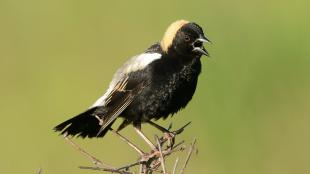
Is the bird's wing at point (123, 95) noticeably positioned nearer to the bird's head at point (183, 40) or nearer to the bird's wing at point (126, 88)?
the bird's wing at point (126, 88)

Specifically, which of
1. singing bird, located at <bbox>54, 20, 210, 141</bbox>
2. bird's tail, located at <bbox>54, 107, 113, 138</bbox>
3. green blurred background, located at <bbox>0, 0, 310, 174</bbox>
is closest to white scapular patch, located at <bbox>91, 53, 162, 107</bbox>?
singing bird, located at <bbox>54, 20, 210, 141</bbox>

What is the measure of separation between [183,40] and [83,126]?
0.73 metres

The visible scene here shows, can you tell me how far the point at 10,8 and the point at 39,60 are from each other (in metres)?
0.80

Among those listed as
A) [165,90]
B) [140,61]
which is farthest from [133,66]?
[165,90]

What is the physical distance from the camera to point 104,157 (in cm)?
675

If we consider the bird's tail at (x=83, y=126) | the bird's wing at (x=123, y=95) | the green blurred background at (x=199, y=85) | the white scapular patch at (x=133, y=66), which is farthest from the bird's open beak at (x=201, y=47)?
the green blurred background at (x=199, y=85)

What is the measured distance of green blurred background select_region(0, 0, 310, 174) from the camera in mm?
6477

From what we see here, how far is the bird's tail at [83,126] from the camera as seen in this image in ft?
15.8

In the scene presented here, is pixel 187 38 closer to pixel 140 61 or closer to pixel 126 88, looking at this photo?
pixel 140 61

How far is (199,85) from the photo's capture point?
6848mm

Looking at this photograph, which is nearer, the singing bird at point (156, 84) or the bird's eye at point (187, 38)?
the singing bird at point (156, 84)

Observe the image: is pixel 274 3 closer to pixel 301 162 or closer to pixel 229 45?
pixel 229 45

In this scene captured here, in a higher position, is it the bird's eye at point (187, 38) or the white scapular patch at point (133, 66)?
the bird's eye at point (187, 38)

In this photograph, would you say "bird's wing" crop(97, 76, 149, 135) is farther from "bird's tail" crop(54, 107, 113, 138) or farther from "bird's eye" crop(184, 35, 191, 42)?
"bird's eye" crop(184, 35, 191, 42)
